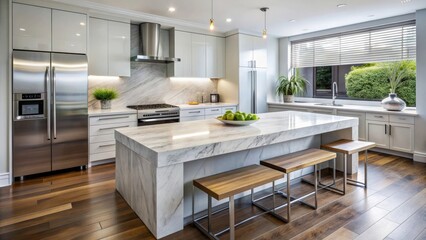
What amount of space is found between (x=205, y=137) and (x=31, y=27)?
3.00 meters

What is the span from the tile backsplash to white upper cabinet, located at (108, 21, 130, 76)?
39 cm

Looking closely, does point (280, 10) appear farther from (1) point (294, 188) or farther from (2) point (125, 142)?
(2) point (125, 142)

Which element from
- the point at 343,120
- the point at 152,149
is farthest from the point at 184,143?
the point at 343,120

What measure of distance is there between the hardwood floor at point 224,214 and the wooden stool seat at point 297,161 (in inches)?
19.2

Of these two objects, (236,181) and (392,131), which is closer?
(236,181)

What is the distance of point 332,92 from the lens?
6176mm

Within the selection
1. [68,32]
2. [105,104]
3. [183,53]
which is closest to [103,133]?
[105,104]

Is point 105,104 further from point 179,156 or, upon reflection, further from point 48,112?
point 179,156

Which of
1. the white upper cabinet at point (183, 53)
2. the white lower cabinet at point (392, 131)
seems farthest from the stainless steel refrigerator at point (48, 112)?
the white lower cabinet at point (392, 131)

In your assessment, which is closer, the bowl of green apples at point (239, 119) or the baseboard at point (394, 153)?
the bowl of green apples at point (239, 119)

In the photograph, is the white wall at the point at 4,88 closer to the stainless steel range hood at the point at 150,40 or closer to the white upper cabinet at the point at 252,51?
the stainless steel range hood at the point at 150,40

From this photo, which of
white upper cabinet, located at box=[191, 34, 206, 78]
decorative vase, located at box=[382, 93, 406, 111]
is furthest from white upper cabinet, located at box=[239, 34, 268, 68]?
decorative vase, located at box=[382, 93, 406, 111]

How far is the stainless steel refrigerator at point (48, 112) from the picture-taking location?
353cm

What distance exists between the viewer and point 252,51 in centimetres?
607
